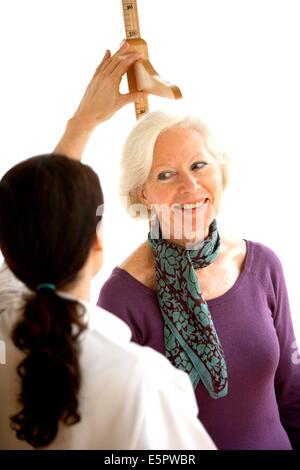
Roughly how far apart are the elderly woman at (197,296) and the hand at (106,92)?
0.10m

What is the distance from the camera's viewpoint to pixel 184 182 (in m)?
1.52

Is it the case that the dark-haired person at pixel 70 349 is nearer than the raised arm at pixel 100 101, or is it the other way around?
the dark-haired person at pixel 70 349

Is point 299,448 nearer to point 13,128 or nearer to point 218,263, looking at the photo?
point 218,263

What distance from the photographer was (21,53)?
192 cm

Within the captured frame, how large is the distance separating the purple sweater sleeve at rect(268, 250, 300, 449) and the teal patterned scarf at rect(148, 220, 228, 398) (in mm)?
227

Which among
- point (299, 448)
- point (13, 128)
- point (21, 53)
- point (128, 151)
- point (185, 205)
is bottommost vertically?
point (299, 448)

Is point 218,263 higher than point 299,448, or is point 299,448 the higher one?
point 218,263

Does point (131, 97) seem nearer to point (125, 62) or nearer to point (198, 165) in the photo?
point (125, 62)

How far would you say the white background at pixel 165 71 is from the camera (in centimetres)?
193

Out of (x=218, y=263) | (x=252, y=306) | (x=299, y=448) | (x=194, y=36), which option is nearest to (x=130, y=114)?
(x=194, y=36)

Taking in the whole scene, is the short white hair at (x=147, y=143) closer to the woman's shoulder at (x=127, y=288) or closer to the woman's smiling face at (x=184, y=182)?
the woman's smiling face at (x=184, y=182)

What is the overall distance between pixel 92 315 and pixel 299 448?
3.07 ft
